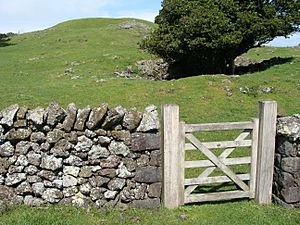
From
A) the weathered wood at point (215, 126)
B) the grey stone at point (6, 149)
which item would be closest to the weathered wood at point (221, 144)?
the weathered wood at point (215, 126)

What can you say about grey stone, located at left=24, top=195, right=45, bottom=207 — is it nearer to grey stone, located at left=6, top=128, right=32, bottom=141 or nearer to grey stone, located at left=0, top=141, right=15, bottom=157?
grey stone, located at left=0, top=141, right=15, bottom=157

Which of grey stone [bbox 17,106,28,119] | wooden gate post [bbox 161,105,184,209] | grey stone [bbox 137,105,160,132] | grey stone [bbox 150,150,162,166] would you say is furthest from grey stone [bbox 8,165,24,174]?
wooden gate post [bbox 161,105,184,209]

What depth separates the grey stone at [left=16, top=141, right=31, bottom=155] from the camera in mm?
7535

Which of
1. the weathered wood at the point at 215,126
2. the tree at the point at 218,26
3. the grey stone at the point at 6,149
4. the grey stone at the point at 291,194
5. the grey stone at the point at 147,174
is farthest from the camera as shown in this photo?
the tree at the point at 218,26

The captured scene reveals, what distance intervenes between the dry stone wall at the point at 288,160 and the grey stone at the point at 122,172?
3.27 metres

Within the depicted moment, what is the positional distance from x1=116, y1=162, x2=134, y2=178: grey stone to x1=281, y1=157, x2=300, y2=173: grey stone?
3.28 metres

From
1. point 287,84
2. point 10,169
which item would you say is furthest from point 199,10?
point 10,169

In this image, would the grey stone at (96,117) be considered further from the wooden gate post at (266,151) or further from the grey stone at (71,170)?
the wooden gate post at (266,151)

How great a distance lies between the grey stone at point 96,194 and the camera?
305 inches

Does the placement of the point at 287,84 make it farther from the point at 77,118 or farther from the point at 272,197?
the point at 77,118

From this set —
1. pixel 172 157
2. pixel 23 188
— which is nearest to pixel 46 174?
pixel 23 188

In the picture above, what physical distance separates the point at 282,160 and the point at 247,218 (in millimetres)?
1538

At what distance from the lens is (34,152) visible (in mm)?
7590

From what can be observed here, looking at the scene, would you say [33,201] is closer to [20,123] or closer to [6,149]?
[6,149]
